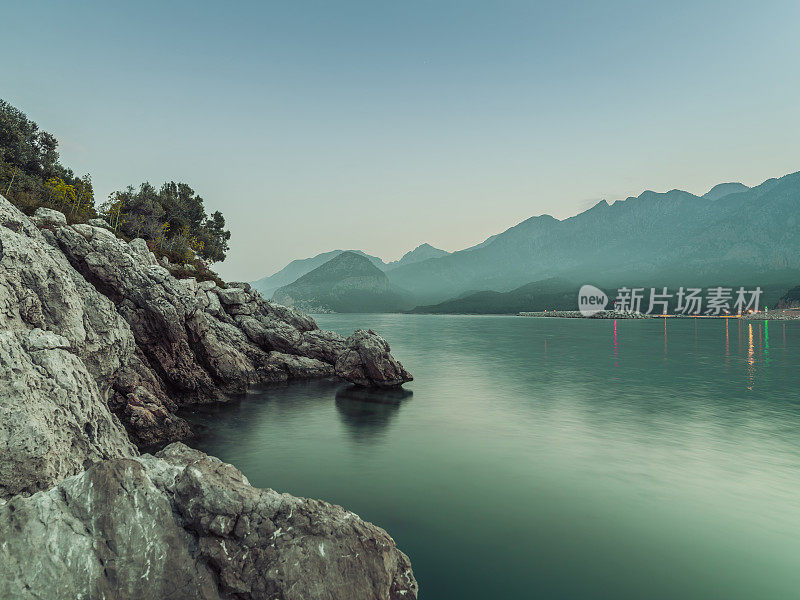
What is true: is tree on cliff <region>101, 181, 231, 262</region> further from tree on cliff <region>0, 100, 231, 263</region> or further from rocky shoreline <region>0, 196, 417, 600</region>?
rocky shoreline <region>0, 196, 417, 600</region>

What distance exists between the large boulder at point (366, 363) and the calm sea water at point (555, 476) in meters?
2.21

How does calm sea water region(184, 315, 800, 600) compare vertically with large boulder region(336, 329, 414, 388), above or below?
below

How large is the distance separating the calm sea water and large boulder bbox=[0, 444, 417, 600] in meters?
4.25

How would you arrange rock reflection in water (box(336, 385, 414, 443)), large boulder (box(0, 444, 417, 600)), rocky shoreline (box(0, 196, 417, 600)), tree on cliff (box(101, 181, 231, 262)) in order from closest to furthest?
large boulder (box(0, 444, 417, 600)) < rocky shoreline (box(0, 196, 417, 600)) < rock reflection in water (box(336, 385, 414, 443)) < tree on cliff (box(101, 181, 231, 262))

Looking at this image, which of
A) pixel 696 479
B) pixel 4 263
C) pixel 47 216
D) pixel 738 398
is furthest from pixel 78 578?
pixel 738 398

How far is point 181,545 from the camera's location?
7.67 metres

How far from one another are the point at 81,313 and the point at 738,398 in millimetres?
47643

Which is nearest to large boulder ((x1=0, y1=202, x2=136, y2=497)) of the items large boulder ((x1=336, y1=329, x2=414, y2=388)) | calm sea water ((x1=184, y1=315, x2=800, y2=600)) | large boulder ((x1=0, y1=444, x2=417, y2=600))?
large boulder ((x1=0, y1=444, x2=417, y2=600))

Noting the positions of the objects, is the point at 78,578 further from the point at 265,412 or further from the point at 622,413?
the point at 622,413

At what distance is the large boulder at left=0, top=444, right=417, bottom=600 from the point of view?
6867 mm

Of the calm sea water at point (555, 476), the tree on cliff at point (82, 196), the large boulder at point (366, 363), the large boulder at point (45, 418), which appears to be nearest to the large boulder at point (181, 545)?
the large boulder at point (45, 418)

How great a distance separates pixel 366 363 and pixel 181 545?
2865cm

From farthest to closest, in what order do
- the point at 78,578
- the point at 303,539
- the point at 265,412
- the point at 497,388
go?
the point at 497,388 < the point at 265,412 < the point at 303,539 < the point at 78,578

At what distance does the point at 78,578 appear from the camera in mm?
6812
